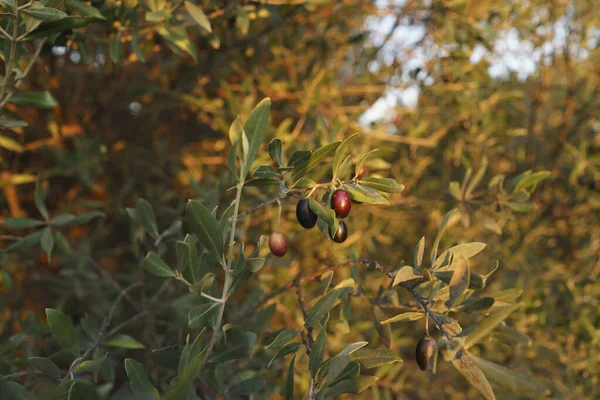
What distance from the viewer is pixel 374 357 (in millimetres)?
886

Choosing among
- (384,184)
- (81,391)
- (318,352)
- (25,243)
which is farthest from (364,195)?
(25,243)

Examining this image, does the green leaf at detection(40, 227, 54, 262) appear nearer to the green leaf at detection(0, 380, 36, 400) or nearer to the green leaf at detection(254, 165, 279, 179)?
the green leaf at detection(0, 380, 36, 400)

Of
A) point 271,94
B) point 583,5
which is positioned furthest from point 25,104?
point 583,5

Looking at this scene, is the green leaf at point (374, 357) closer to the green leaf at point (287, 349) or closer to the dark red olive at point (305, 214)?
the green leaf at point (287, 349)

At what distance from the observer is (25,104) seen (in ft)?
3.98

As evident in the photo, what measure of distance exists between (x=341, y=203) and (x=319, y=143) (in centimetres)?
63

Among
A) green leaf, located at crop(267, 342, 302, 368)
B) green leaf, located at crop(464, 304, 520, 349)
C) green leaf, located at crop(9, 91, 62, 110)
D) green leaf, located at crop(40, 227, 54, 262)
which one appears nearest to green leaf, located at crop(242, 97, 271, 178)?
green leaf, located at crop(267, 342, 302, 368)

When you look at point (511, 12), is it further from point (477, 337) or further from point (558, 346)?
point (477, 337)

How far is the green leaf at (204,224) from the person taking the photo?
2.78 feet

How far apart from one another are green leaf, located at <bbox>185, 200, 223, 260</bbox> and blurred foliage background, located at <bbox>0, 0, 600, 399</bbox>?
1.78ft

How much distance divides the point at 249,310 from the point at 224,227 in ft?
1.76

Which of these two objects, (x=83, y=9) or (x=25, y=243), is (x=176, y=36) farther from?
(x=25, y=243)

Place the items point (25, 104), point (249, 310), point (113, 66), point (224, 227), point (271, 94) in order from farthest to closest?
point (113, 66)
point (271, 94)
point (249, 310)
point (25, 104)
point (224, 227)

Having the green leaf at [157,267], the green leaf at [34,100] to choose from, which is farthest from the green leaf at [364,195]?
the green leaf at [34,100]
